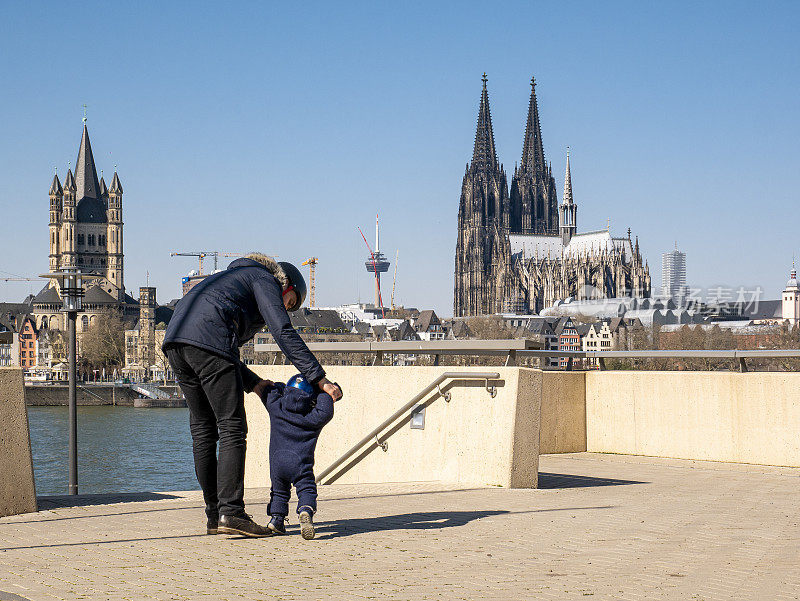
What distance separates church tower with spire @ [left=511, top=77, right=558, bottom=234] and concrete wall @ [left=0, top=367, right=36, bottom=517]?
156278 mm

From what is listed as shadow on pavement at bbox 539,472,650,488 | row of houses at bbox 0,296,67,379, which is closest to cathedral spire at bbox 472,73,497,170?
row of houses at bbox 0,296,67,379

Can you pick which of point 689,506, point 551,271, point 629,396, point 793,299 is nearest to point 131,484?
point 629,396

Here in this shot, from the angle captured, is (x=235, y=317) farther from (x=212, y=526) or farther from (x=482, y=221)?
(x=482, y=221)

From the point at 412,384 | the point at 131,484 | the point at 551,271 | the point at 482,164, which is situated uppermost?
the point at 482,164

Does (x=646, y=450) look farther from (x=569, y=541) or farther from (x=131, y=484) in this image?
(x=131, y=484)

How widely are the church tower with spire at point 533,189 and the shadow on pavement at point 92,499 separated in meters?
155

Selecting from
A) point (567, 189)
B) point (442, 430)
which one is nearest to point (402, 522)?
point (442, 430)

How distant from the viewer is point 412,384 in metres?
8.51

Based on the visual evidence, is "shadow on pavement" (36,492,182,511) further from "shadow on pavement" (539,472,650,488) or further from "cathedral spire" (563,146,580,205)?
"cathedral spire" (563,146,580,205)

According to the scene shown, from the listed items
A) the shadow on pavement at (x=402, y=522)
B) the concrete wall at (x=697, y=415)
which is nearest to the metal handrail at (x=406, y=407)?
the shadow on pavement at (x=402, y=522)

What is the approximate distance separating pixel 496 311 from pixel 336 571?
15177 cm

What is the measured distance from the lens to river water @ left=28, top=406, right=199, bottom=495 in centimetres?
3045

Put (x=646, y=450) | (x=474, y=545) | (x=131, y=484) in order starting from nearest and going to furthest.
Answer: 1. (x=474, y=545)
2. (x=646, y=450)
3. (x=131, y=484)

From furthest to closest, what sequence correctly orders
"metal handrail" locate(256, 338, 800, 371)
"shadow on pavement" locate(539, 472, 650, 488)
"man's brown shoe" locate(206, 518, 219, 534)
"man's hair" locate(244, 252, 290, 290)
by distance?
"metal handrail" locate(256, 338, 800, 371) < "shadow on pavement" locate(539, 472, 650, 488) < "man's hair" locate(244, 252, 290, 290) < "man's brown shoe" locate(206, 518, 219, 534)
